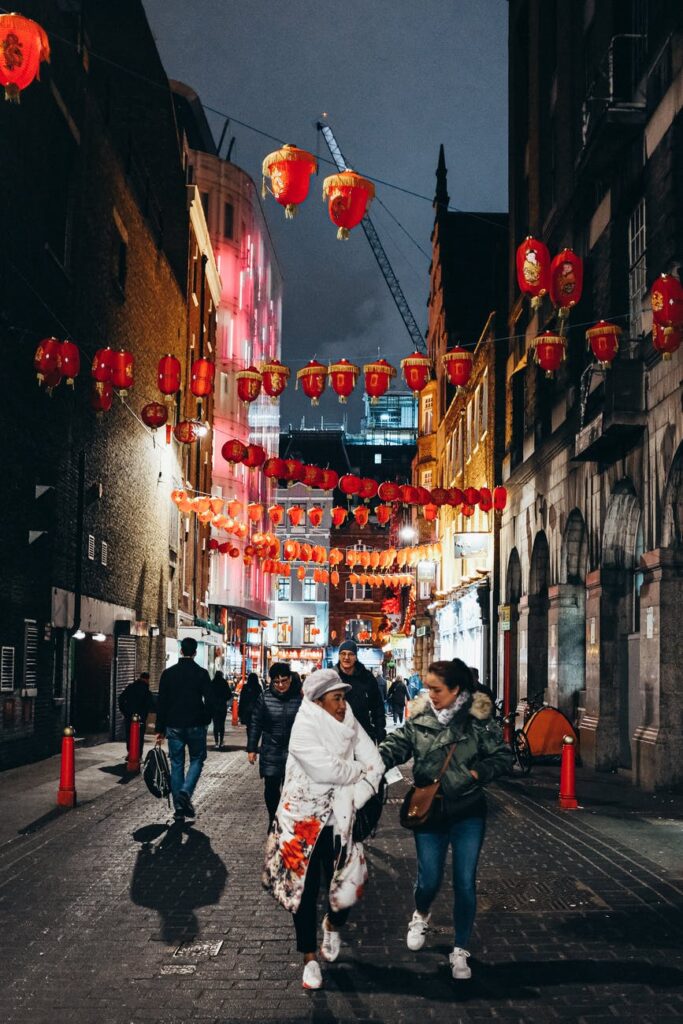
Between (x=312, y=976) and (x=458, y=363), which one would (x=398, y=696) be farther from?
(x=312, y=976)

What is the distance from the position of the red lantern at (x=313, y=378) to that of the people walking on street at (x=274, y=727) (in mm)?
12185

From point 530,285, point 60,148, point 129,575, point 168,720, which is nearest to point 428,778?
point 168,720

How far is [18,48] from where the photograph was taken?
11789mm

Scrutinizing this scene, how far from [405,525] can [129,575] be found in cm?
4424

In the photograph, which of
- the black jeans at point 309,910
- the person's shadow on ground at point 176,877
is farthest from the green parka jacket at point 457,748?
the person's shadow on ground at point 176,877

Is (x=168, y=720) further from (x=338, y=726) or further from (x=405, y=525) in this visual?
(x=405, y=525)

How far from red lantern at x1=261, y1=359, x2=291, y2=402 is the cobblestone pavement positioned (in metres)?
12.8

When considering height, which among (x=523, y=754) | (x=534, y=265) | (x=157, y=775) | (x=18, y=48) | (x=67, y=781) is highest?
(x=18, y=48)

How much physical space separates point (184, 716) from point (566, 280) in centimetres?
914

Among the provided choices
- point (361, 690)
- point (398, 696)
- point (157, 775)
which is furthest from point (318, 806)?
point (398, 696)

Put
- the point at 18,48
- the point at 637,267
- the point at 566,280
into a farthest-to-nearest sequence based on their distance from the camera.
Result: 1. the point at 637,267
2. the point at 566,280
3. the point at 18,48

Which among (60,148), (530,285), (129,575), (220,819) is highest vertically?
(60,148)

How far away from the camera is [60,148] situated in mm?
20922

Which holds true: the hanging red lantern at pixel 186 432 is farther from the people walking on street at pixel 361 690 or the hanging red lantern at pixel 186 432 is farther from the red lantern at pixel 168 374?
the people walking on street at pixel 361 690
